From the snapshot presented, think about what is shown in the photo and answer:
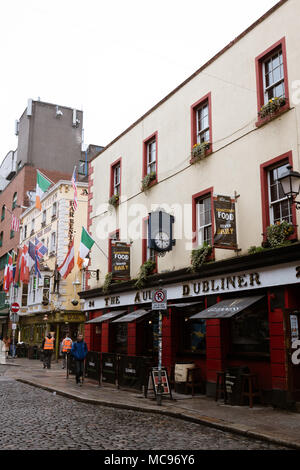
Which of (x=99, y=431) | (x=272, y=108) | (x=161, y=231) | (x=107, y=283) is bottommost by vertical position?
(x=99, y=431)

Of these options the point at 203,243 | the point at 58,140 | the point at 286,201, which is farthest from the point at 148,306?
the point at 58,140

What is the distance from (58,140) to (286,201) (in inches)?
1577

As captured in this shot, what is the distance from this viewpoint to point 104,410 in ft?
37.5

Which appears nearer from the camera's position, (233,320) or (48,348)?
(233,320)

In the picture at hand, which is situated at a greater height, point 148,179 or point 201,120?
point 201,120

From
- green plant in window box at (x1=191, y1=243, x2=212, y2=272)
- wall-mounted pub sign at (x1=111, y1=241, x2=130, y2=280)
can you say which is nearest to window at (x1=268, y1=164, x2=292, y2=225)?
green plant in window box at (x1=191, y1=243, x2=212, y2=272)

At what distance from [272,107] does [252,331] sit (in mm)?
6325

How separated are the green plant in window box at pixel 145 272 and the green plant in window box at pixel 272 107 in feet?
23.6

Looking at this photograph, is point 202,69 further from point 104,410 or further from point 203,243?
point 104,410

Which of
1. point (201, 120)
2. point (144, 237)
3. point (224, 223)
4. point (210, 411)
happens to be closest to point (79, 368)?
point (144, 237)

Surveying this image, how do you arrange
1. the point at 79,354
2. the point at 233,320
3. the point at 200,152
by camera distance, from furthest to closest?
the point at 79,354, the point at 200,152, the point at 233,320

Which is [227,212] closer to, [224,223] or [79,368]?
[224,223]

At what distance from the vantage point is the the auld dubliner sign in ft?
38.1

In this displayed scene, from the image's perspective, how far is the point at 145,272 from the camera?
703 inches
